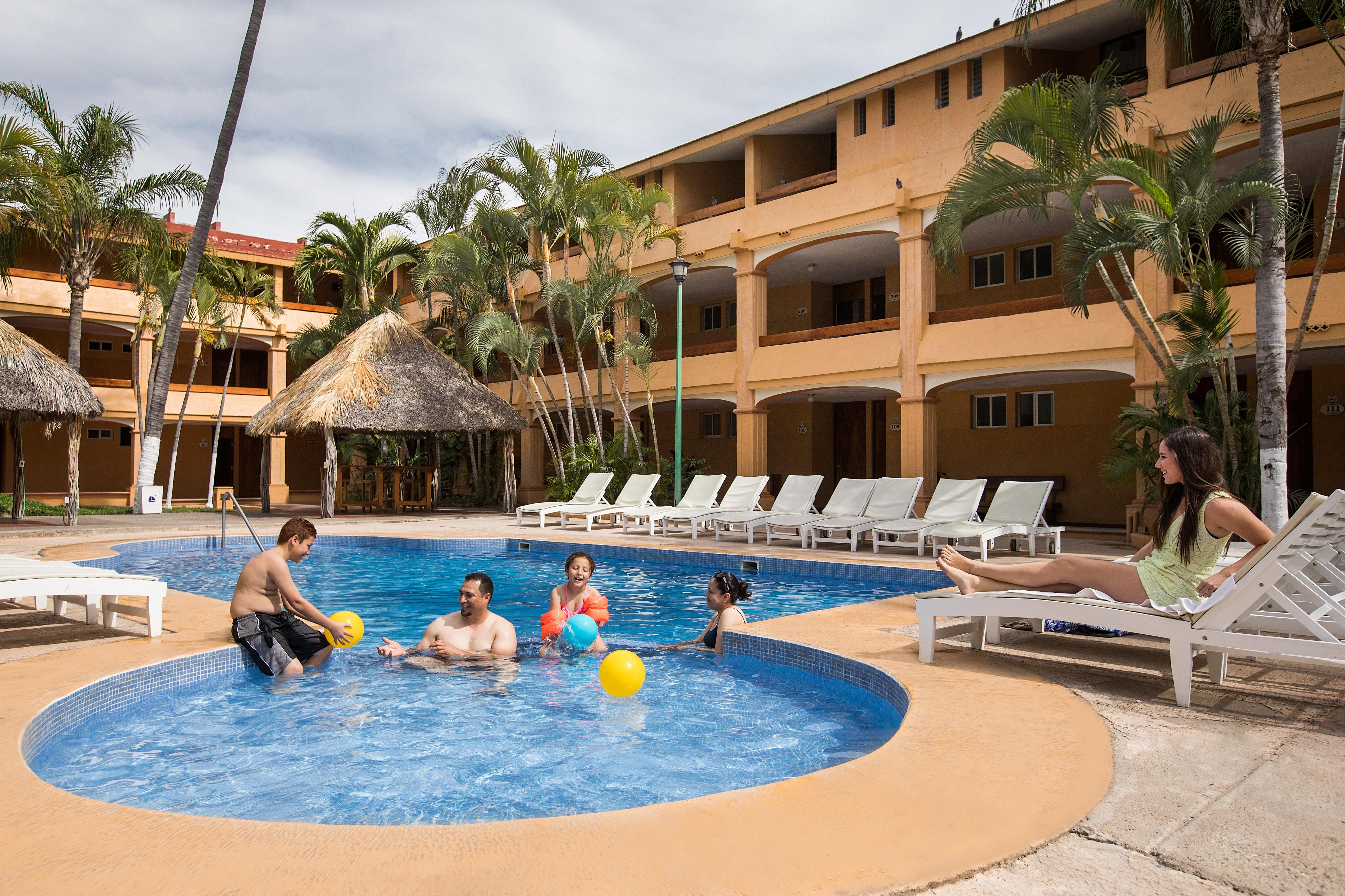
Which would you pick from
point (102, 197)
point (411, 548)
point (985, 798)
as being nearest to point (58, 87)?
point (102, 197)

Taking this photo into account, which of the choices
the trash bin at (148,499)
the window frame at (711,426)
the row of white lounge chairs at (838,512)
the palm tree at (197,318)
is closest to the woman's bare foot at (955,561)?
the row of white lounge chairs at (838,512)

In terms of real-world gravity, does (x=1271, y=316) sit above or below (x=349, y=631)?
above

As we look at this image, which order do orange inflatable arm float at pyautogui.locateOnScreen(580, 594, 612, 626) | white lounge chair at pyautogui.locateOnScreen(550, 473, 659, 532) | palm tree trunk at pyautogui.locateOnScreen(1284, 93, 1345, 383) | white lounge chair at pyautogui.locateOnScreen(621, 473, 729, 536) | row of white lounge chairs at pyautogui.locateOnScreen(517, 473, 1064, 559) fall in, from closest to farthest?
orange inflatable arm float at pyautogui.locateOnScreen(580, 594, 612, 626) < palm tree trunk at pyautogui.locateOnScreen(1284, 93, 1345, 383) < row of white lounge chairs at pyautogui.locateOnScreen(517, 473, 1064, 559) < white lounge chair at pyautogui.locateOnScreen(621, 473, 729, 536) < white lounge chair at pyautogui.locateOnScreen(550, 473, 659, 532)

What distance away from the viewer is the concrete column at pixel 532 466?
24.1m

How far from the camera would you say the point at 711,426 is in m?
24.0

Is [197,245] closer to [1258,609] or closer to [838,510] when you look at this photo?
[838,510]

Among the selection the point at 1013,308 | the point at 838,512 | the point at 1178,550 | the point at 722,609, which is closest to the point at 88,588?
the point at 722,609

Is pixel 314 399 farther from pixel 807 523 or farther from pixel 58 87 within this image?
pixel 807 523

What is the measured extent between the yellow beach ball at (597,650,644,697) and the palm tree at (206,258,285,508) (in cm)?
2077

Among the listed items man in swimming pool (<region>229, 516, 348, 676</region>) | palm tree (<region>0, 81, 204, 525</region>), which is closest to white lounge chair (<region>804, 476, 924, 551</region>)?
man in swimming pool (<region>229, 516, 348, 676</region>)

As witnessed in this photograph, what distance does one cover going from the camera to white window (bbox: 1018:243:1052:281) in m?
17.0

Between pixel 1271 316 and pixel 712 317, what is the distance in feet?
54.8

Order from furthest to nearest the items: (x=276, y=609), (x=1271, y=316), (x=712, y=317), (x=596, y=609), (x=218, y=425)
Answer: (x=218, y=425)
(x=712, y=317)
(x=1271, y=316)
(x=596, y=609)
(x=276, y=609)

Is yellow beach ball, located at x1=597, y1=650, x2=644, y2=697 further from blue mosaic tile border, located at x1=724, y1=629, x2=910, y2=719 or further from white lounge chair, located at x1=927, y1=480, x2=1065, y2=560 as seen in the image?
white lounge chair, located at x1=927, y1=480, x2=1065, y2=560
